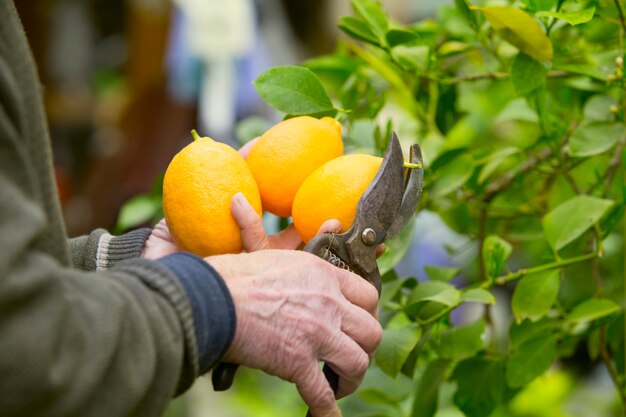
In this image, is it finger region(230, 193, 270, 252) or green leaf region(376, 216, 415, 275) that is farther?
green leaf region(376, 216, 415, 275)

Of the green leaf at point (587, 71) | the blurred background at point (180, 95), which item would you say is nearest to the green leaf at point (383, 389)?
the green leaf at point (587, 71)

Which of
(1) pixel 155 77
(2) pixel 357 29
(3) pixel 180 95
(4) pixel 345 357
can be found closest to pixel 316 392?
(4) pixel 345 357

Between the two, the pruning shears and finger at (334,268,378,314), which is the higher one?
the pruning shears

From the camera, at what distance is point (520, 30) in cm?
95

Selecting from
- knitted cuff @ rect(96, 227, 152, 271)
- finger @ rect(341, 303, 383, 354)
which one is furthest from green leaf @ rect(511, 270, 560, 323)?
knitted cuff @ rect(96, 227, 152, 271)

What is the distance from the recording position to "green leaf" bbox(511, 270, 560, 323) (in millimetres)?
979

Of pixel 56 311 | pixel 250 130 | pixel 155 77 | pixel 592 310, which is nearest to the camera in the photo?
pixel 56 311

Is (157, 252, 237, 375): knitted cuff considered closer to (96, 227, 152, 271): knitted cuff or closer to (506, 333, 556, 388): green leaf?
(96, 227, 152, 271): knitted cuff

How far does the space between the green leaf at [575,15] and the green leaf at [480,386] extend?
425 millimetres

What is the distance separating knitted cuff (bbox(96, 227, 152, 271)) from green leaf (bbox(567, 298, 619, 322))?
51 centimetres

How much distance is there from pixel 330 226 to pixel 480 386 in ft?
1.18

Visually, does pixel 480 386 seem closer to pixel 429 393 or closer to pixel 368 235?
pixel 429 393

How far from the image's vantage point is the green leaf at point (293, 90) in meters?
0.94

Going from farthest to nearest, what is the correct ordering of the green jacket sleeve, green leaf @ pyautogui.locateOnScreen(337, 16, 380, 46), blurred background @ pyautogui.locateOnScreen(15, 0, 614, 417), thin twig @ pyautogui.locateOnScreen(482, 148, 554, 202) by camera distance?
blurred background @ pyautogui.locateOnScreen(15, 0, 614, 417) < thin twig @ pyautogui.locateOnScreen(482, 148, 554, 202) < green leaf @ pyautogui.locateOnScreen(337, 16, 380, 46) < the green jacket sleeve
